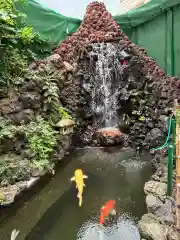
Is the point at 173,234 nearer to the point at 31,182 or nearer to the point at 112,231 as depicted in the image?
the point at 112,231

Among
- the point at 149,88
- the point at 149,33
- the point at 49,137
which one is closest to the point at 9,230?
the point at 49,137

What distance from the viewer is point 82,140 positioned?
8.14 meters

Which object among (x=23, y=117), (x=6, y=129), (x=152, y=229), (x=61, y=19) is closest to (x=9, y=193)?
(x=6, y=129)

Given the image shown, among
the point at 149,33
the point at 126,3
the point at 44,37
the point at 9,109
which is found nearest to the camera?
the point at 9,109

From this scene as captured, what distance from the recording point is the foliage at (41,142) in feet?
16.9

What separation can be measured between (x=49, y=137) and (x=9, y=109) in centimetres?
134

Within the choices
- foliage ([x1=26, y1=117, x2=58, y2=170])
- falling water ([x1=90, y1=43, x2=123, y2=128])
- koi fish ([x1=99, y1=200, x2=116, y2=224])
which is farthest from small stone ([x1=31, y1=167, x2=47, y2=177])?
falling water ([x1=90, y1=43, x2=123, y2=128])

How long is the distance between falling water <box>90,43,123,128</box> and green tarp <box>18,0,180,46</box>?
6.53 feet

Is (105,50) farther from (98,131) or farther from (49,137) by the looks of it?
(49,137)

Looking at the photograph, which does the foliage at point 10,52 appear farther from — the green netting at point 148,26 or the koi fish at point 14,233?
the koi fish at point 14,233

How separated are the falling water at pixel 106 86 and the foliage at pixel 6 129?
4471 mm

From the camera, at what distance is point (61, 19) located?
9.86 metres

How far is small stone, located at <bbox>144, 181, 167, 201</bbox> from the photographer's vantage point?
365cm

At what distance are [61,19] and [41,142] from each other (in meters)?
7.04
